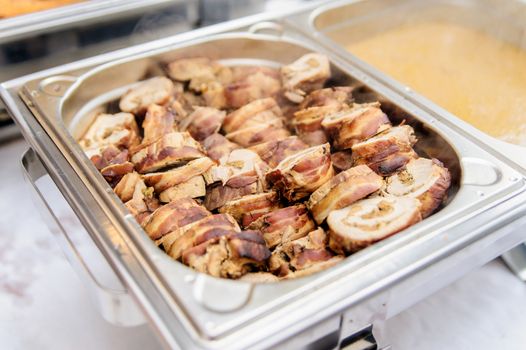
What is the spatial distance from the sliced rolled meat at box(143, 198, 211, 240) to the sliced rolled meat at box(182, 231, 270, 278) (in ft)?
0.33

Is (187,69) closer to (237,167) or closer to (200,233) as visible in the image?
(237,167)

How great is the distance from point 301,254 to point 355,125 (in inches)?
16.9

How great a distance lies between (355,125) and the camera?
1.31 m

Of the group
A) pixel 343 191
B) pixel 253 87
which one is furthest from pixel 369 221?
pixel 253 87

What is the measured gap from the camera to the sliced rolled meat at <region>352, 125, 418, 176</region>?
1214 mm

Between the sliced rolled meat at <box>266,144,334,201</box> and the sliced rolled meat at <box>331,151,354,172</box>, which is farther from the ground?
the sliced rolled meat at <box>266,144,334,201</box>

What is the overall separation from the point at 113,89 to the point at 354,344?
101 cm

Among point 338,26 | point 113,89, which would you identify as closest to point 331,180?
point 113,89

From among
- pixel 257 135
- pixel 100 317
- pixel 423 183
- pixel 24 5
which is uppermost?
pixel 24 5

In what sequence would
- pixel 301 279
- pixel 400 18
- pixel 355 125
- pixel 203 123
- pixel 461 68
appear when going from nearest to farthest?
pixel 301 279 < pixel 355 125 < pixel 203 123 < pixel 461 68 < pixel 400 18

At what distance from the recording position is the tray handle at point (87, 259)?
93 centimetres

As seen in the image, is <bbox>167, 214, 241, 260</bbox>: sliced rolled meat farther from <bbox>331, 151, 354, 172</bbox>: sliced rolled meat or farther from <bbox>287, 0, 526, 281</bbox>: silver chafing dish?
<bbox>287, 0, 526, 281</bbox>: silver chafing dish

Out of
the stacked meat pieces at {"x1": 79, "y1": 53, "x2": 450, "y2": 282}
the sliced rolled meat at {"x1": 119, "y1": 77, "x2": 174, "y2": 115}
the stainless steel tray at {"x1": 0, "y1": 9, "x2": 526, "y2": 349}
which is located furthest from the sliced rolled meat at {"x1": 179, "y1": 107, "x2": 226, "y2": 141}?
the stainless steel tray at {"x1": 0, "y1": 9, "x2": 526, "y2": 349}

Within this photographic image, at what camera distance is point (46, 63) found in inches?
68.7
